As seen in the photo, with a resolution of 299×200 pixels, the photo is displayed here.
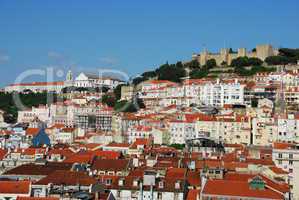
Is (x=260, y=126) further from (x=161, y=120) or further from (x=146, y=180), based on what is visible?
(x=146, y=180)

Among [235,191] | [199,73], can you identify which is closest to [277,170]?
[235,191]

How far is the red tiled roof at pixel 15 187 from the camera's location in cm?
2389

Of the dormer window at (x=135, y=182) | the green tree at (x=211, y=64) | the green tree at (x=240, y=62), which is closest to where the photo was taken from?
the dormer window at (x=135, y=182)

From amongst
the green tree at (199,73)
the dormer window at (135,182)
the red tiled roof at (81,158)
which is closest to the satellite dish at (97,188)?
the dormer window at (135,182)

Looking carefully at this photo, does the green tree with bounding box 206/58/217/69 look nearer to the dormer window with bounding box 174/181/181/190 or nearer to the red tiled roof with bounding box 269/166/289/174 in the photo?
the red tiled roof with bounding box 269/166/289/174

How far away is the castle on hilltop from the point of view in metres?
87.6

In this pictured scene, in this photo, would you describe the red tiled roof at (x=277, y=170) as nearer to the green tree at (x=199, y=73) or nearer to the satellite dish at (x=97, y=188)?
the satellite dish at (x=97, y=188)

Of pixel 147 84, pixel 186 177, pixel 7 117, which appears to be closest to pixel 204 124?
pixel 186 177

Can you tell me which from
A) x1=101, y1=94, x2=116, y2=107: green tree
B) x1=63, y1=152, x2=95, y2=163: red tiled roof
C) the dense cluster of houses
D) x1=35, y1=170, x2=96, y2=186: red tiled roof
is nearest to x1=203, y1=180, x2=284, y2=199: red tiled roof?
the dense cluster of houses

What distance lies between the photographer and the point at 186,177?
85.9 feet

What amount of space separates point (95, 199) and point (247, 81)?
54577 mm

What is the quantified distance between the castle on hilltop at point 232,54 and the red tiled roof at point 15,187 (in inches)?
2673

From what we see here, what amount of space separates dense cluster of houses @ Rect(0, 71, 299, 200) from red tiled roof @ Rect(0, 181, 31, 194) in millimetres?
44

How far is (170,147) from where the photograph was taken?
4631 cm
